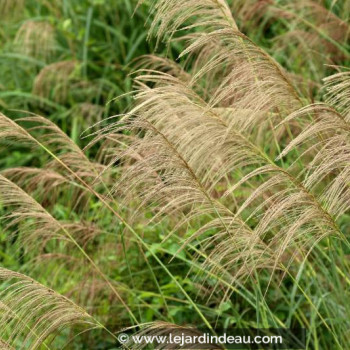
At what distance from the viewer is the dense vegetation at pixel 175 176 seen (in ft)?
8.20

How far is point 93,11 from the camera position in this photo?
6.04 meters

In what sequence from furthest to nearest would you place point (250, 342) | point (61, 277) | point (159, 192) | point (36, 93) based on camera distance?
1. point (36, 93)
2. point (61, 277)
3. point (250, 342)
4. point (159, 192)

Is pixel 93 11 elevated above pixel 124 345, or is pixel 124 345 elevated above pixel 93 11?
pixel 124 345

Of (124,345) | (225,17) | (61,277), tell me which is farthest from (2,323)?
(61,277)

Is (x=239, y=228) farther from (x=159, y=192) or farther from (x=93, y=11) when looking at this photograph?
(x=93, y=11)

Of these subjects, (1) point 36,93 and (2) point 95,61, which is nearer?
(1) point 36,93

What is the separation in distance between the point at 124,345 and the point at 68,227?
108cm

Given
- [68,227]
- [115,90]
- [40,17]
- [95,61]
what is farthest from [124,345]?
[40,17]

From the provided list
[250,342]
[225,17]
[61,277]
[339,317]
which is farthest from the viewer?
[61,277]

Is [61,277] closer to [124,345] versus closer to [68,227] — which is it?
[68,227]

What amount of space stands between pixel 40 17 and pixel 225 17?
3.61 m

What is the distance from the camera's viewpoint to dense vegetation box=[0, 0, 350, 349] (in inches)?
98.4

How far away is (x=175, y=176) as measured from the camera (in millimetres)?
2486

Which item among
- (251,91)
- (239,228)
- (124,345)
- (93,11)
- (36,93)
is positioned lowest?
(36,93)
